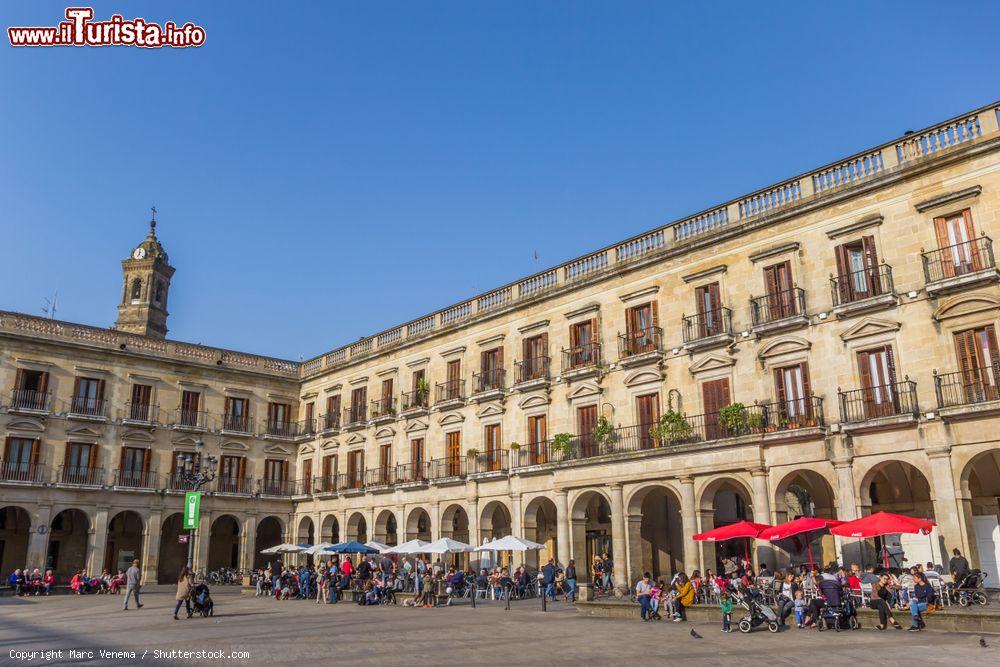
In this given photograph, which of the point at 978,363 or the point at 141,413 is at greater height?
the point at 141,413

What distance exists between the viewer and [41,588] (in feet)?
110

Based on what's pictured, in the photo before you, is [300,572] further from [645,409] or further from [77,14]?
[77,14]

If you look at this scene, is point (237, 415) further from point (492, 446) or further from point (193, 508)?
point (193, 508)

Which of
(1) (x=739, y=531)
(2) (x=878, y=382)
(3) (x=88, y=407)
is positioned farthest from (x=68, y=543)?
(2) (x=878, y=382)

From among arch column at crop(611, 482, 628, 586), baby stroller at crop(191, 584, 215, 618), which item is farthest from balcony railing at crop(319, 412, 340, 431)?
baby stroller at crop(191, 584, 215, 618)

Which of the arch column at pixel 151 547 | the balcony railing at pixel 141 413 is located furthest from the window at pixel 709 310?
the arch column at pixel 151 547

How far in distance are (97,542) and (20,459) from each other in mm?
5255

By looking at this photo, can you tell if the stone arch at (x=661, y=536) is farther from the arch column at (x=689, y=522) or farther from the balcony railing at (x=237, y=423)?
the balcony railing at (x=237, y=423)

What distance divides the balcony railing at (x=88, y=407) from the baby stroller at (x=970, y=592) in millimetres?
36438

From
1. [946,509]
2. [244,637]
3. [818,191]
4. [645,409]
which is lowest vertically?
[244,637]

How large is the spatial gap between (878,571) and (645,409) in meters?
10.2

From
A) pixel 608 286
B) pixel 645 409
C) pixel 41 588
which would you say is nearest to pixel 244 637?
pixel 645 409

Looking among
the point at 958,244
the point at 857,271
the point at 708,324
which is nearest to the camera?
the point at 958,244

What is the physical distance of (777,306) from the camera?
2473 cm
